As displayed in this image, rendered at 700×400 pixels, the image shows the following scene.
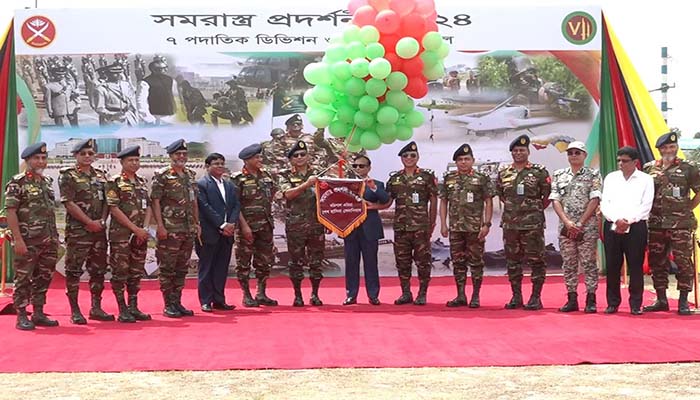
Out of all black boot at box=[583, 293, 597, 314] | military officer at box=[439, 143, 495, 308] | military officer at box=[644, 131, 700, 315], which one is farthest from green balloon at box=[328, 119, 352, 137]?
military officer at box=[644, 131, 700, 315]

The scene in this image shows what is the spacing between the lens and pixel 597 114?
31.9 feet

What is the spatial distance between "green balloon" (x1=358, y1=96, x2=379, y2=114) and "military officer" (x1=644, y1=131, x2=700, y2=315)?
2.22 meters


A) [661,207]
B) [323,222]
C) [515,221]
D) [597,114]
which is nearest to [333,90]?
[323,222]

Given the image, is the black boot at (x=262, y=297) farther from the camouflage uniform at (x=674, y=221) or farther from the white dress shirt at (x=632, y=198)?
the camouflage uniform at (x=674, y=221)

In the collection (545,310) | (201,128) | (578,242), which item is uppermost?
(201,128)

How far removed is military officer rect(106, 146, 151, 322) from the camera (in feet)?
20.9

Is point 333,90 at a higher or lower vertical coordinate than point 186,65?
lower

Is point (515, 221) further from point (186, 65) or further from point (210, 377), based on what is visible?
point (186, 65)

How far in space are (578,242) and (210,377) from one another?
3.42 m

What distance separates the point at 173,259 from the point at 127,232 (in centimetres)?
47

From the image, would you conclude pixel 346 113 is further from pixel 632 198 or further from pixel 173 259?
pixel 632 198

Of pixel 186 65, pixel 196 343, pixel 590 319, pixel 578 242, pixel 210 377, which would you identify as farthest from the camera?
pixel 186 65

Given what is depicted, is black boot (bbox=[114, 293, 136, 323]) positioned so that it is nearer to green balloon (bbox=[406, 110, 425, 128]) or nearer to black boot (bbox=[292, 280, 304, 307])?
black boot (bbox=[292, 280, 304, 307])

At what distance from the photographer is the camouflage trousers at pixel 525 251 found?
689cm
